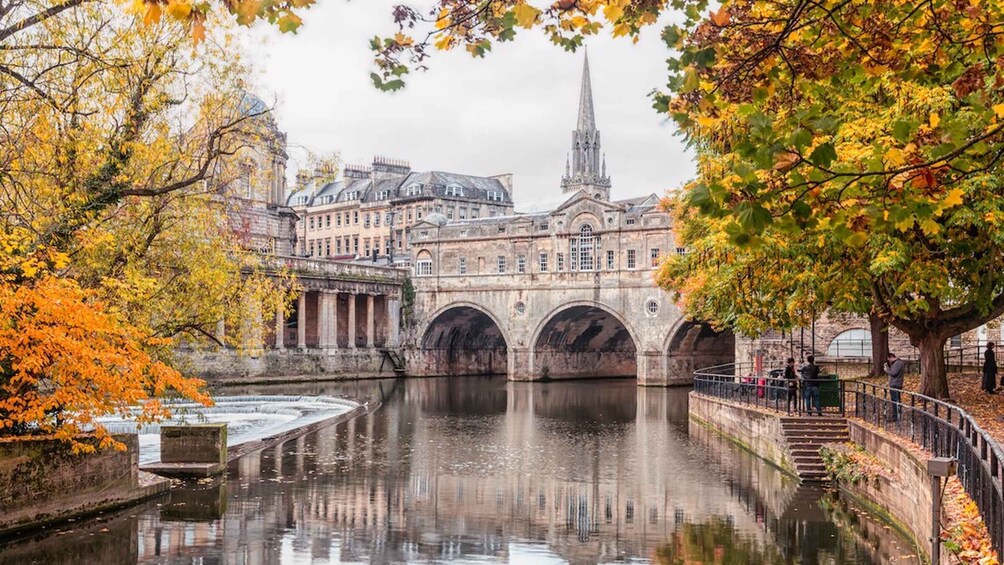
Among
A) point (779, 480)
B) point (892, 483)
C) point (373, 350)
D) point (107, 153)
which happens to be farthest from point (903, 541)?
point (373, 350)

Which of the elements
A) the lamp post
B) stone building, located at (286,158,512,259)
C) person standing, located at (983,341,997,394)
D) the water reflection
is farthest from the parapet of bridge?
the lamp post

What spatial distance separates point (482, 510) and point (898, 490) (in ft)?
22.8

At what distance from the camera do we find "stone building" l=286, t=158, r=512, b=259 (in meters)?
97.8

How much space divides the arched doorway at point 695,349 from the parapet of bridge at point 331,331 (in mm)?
17759

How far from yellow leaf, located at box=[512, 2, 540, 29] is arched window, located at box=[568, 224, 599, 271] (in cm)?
5407

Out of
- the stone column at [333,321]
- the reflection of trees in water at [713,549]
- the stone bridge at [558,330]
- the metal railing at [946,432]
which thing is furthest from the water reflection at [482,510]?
the stone column at [333,321]

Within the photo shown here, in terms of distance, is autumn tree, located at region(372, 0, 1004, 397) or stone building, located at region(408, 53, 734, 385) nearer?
autumn tree, located at region(372, 0, 1004, 397)

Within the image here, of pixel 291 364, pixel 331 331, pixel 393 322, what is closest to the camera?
pixel 291 364

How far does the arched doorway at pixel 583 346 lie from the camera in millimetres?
63844

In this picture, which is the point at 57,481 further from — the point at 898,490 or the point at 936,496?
the point at 898,490

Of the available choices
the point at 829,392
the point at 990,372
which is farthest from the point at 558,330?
the point at 829,392

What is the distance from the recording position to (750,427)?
2736 centimetres

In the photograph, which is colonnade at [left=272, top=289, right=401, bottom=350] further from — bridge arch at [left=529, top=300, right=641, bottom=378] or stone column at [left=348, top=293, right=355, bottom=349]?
bridge arch at [left=529, top=300, right=641, bottom=378]

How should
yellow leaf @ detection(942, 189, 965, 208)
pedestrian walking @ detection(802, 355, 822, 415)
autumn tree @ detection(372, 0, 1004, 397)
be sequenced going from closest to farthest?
1. autumn tree @ detection(372, 0, 1004, 397)
2. yellow leaf @ detection(942, 189, 965, 208)
3. pedestrian walking @ detection(802, 355, 822, 415)
